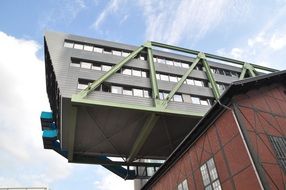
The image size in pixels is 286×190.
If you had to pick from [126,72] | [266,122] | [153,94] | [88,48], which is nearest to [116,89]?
[126,72]

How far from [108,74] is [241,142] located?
51.4ft

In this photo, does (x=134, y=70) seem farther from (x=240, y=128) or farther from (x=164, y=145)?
(x=240, y=128)

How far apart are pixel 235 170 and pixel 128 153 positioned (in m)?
19.1

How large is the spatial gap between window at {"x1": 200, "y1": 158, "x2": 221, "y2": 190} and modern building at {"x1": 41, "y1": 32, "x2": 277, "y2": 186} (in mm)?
10038

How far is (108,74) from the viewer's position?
2609 centimetres

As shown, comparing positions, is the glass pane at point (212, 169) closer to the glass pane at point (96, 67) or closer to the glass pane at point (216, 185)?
the glass pane at point (216, 185)

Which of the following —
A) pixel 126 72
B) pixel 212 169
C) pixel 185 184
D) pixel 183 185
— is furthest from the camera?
pixel 126 72

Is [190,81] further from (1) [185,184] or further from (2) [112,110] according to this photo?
(1) [185,184]

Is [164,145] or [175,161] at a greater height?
[164,145]

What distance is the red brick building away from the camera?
12.9 m

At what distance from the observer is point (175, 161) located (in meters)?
20.0

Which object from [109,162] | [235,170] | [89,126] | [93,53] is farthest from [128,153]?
[235,170]

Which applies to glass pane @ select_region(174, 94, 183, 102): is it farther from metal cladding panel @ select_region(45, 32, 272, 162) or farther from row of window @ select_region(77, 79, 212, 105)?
metal cladding panel @ select_region(45, 32, 272, 162)

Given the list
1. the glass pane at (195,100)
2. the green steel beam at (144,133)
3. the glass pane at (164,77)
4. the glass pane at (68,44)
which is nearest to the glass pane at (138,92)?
the green steel beam at (144,133)
